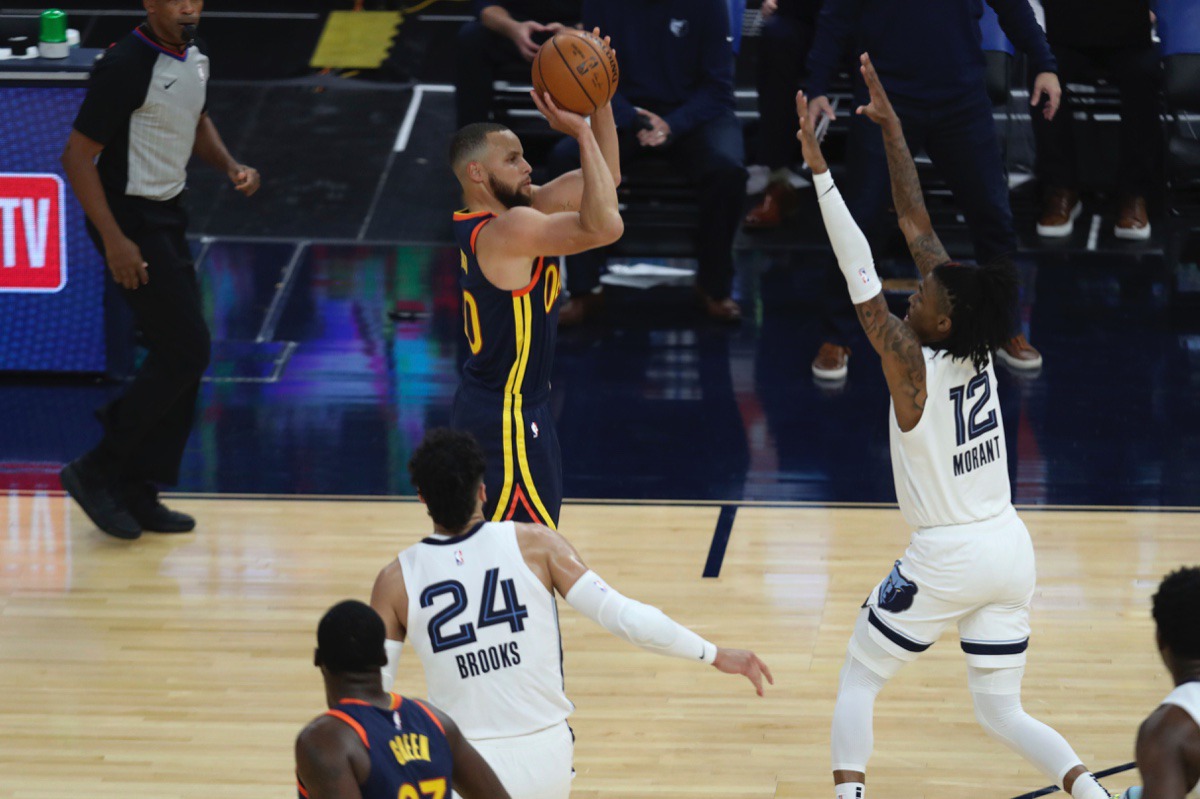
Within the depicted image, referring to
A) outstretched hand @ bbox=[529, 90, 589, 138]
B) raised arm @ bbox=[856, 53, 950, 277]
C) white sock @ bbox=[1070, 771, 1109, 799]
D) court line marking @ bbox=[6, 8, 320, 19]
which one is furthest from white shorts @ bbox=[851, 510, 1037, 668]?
court line marking @ bbox=[6, 8, 320, 19]

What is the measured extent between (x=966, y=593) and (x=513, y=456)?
4.09ft

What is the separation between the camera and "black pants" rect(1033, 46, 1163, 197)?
361 inches

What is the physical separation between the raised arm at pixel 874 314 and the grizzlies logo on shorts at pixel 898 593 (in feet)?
1.26

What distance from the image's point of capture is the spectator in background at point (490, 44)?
9.06 metres

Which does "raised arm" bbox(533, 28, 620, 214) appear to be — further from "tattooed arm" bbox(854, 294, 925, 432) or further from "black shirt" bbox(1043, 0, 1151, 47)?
"black shirt" bbox(1043, 0, 1151, 47)

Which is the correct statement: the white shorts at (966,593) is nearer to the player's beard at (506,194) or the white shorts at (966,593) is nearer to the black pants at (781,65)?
the player's beard at (506,194)

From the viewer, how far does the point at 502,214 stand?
4.66 meters

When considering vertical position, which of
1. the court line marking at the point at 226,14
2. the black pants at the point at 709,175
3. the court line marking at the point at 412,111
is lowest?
the court line marking at the point at 226,14

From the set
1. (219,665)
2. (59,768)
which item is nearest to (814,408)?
(219,665)

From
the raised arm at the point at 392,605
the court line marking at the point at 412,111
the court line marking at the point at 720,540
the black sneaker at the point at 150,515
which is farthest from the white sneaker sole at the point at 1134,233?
the raised arm at the point at 392,605

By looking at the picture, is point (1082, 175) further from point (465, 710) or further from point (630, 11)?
point (465, 710)

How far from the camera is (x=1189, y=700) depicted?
329 centimetres

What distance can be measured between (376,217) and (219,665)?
4728 millimetres

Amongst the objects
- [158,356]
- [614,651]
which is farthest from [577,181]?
[158,356]
